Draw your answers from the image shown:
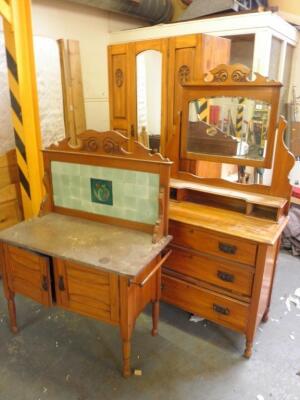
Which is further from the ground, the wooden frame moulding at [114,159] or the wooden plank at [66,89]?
the wooden plank at [66,89]

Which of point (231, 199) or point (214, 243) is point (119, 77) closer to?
point (231, 199)

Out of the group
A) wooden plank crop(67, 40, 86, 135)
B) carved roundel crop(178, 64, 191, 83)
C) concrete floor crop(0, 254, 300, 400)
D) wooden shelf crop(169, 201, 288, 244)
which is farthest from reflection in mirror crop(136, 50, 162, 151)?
concrete floor crop(0, 254, 300, 400)

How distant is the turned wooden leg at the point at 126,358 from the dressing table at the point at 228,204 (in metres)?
0.47

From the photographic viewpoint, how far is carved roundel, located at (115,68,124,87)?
3.22 m

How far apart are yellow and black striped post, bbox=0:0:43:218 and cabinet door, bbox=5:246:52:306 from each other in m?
0.70

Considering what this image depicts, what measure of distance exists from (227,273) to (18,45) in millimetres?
1855

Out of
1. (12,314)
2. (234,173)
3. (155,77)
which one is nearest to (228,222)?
(234,173)

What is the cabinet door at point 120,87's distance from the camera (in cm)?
317

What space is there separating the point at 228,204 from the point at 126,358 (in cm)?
100

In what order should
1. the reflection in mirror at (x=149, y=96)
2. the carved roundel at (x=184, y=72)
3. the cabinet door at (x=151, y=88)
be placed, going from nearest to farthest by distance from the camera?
the carved roundel at (x=184, y=72) → the cabinet door at (x=151, y=88) → the reflection in mirror at (x=149, y=96)

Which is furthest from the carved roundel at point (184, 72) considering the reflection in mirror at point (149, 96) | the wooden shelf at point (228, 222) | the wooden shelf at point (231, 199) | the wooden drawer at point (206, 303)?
the wooden drawer at point (206, 303)

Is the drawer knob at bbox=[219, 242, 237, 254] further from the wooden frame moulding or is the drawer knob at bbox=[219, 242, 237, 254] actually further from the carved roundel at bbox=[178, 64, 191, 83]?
the carved roundel at bbox=[178, 64, 191, 83]

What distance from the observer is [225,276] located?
5.57 feet

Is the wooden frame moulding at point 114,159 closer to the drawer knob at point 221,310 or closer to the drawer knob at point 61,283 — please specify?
the drawer knob at point 61,283
